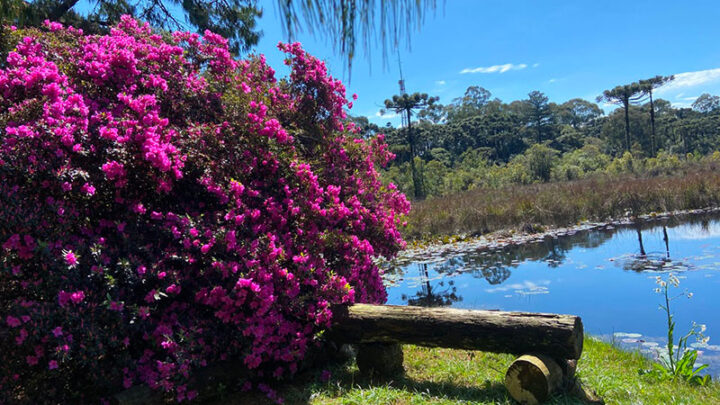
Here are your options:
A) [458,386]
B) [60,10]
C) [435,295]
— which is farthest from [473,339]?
[60,10]

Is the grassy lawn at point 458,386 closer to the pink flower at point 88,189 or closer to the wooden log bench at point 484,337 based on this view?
the wooden log bench at point 484,337

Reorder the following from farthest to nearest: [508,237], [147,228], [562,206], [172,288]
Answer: [562,206]
[508,237]
[147,228]
[172,288]

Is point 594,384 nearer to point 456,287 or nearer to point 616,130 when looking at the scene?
point 456,287

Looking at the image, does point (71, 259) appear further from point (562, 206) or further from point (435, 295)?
point (562, 206)

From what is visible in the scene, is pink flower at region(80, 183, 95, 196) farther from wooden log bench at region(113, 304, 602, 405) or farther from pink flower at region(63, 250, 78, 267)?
wooden log bench at region(113, 304, 602, 405)

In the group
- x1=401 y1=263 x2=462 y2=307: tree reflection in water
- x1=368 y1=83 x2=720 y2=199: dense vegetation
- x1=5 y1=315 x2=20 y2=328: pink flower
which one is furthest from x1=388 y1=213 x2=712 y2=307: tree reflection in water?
x1=368 y1=83 x2=720 y2=199: dense vegetation

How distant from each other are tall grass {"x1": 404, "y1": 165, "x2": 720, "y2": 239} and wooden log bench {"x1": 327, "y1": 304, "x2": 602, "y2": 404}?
935 cm

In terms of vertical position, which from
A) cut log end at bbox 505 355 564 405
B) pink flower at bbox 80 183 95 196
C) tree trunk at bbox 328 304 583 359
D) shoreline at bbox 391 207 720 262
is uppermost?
pink flower at bbox 80 183 95 196

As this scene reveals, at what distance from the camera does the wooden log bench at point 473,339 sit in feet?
10.5

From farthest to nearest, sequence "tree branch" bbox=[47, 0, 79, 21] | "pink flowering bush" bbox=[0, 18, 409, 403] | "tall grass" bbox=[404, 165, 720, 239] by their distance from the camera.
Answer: "tall grass" bbox=[404, 165, 720, 239] → "tree branch" bbox=[47, 0, 79, 21] → "pink flowering bush" bbox=[0, 18, 409, 403]

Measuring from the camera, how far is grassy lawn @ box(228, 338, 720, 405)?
3.32 m

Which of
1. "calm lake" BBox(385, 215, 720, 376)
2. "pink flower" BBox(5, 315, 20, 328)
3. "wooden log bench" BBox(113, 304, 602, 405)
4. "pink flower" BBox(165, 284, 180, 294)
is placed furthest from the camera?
"calm lake" BBox(385, 215, 720, 376)

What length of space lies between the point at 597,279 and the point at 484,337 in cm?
571

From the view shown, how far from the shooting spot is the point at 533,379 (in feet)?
10.4
